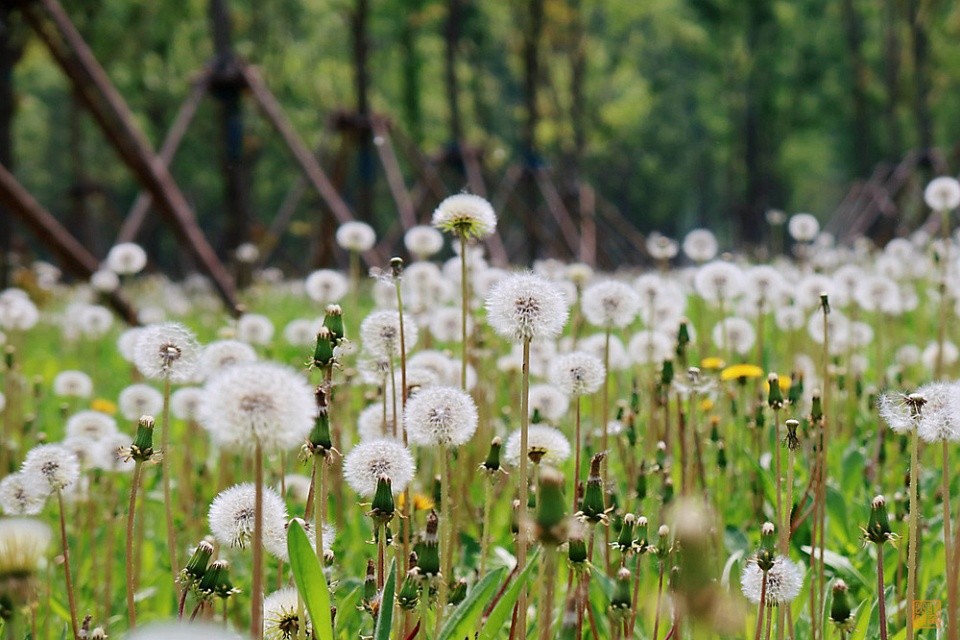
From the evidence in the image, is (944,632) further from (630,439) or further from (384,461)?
(384,461)

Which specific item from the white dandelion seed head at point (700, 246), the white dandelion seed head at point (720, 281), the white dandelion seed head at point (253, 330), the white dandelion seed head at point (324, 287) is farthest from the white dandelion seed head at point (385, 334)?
the white dandelion seed head at point (700, 246)

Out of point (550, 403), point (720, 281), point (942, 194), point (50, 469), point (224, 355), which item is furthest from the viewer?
point (942, 194)

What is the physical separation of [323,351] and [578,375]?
767 millimetres

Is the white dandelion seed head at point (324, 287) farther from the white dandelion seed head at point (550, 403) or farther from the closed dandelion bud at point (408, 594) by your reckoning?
the closed dandelion bud at point (408, 594)

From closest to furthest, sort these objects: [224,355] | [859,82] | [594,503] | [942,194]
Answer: [594,503]
[224,355]
[942,194]
[859,82]

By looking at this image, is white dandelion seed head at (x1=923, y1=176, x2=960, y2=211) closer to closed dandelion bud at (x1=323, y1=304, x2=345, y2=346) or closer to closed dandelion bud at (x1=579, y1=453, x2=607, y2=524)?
closed dandelion bud at (x1=579, y1=453, x2=607, y2=524)

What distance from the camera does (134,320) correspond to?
5.69 m

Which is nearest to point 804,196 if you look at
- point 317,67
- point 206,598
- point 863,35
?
point 863,35

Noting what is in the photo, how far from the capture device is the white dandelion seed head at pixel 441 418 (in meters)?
1.56

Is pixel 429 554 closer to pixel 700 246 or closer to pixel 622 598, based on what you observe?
pixel 622 598

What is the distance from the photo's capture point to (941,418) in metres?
1.43

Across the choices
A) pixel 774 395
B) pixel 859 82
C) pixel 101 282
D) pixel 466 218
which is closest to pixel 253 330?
pixel 101 282

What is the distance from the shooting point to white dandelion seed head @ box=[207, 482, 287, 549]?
1440 millimetres

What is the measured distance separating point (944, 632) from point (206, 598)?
1.37 m
